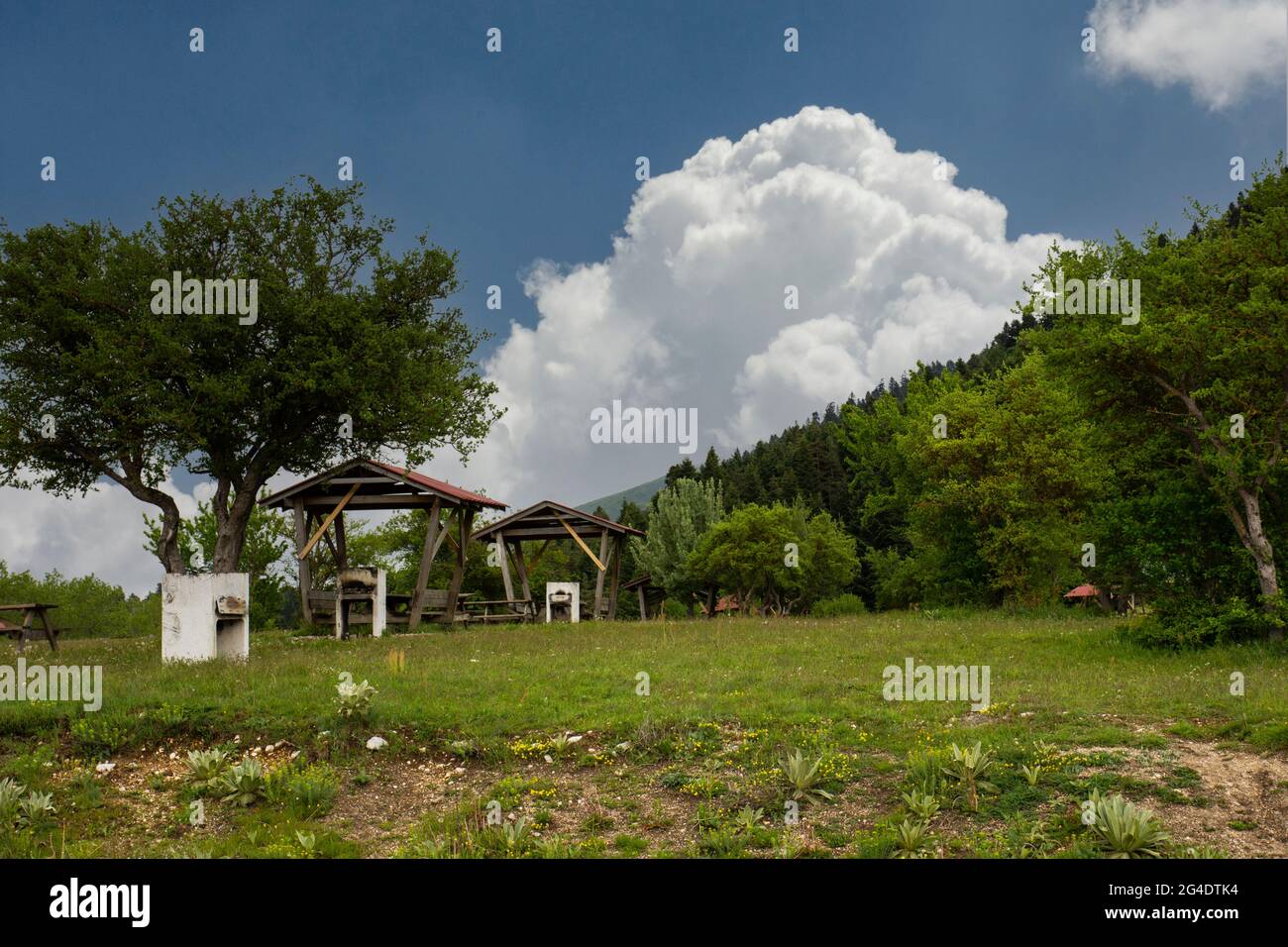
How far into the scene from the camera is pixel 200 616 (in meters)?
18.8

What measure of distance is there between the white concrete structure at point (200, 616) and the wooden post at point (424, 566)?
9.36m

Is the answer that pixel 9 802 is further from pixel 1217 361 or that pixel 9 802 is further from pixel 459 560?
pixel 459 560

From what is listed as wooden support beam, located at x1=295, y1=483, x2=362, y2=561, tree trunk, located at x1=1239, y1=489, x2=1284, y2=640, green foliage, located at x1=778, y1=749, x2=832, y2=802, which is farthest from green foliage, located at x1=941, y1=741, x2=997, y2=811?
wooden support beam, located at x1=295, y1=483, x2=362, y2=561

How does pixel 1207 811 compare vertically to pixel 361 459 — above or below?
below

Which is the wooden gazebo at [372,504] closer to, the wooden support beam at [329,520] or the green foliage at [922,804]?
the wooden support beam at [329,520]

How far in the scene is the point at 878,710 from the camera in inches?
477

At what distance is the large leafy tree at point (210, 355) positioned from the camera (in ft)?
80.2

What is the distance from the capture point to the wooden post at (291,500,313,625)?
91.5 ft

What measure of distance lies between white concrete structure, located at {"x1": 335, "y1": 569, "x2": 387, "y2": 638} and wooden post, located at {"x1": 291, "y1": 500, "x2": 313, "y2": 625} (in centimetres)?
156

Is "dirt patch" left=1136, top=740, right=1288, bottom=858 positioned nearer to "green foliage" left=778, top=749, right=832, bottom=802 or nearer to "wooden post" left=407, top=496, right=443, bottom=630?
"green foliage" left=778, top=749, right=832, bottom=802

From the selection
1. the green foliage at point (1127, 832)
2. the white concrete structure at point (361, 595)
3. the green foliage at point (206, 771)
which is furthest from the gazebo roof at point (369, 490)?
the green foliage at point (1127, 832)
